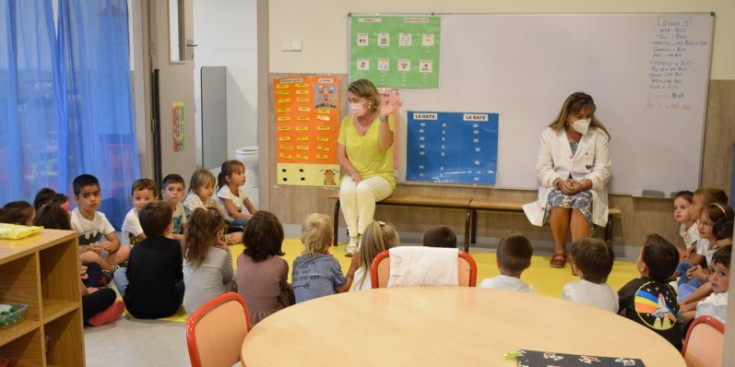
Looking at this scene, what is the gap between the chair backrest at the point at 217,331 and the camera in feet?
7.88

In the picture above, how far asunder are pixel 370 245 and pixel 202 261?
0.98 m

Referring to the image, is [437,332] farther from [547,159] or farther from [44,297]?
[547,159]

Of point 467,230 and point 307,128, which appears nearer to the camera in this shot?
point 467,230

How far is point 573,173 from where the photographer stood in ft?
18.9

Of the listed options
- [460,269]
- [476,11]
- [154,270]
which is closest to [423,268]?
[460,269]

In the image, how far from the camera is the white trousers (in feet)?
19.4

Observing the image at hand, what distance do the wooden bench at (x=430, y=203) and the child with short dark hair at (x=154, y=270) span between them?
2.00 metres

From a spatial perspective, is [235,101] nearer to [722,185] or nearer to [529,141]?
[529,141]

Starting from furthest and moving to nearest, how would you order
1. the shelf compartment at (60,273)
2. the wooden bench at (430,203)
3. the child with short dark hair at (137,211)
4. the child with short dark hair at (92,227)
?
the wooden bench at (430,203) → the child with short dark hair at (137,211) → the child with short dark hair at (92,227) → the shelf compartment at (60,273)

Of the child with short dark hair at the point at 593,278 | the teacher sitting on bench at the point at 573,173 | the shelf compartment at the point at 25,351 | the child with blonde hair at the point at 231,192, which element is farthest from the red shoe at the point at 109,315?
the teacher sitting on bench at the point at 573,173

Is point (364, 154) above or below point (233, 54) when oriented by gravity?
below

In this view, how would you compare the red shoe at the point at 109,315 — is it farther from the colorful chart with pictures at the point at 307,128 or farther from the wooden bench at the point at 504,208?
the wooden bench at the point at 504,208

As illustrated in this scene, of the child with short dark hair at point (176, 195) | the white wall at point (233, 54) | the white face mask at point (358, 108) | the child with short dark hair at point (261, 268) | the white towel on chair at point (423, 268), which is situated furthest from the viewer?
the white wall at point (233, 54)

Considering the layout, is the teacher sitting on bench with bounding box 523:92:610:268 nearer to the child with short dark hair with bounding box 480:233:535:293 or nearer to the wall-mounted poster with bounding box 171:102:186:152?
the child with short dark hair with bounding box 480:233:535:293
